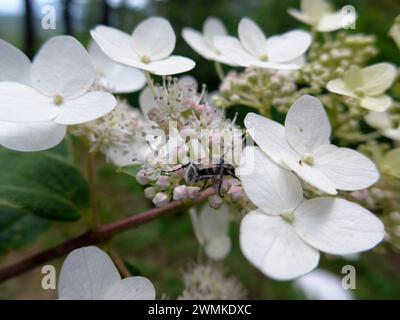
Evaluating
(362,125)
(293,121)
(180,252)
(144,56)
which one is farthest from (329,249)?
(180,252)

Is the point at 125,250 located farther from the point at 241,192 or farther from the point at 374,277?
the point at 241,192

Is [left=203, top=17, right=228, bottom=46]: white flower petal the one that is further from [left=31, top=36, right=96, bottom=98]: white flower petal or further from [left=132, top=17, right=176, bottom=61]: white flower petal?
[left=31, top=36, right=96, bottom=98]: white flower petal

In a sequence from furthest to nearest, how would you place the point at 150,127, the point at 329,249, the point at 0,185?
the point at 0,185, the point at 150,127, the point at 329,249

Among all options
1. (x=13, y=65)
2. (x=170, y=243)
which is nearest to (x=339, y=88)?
(x=13, y=65)

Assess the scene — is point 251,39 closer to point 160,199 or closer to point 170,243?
point 160,199

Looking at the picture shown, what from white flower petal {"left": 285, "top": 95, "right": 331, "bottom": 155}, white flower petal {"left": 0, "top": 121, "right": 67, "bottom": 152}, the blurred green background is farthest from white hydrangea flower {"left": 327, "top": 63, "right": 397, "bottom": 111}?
the blurred green background

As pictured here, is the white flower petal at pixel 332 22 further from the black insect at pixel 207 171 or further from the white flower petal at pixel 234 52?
the black insect at pixel 207 171
